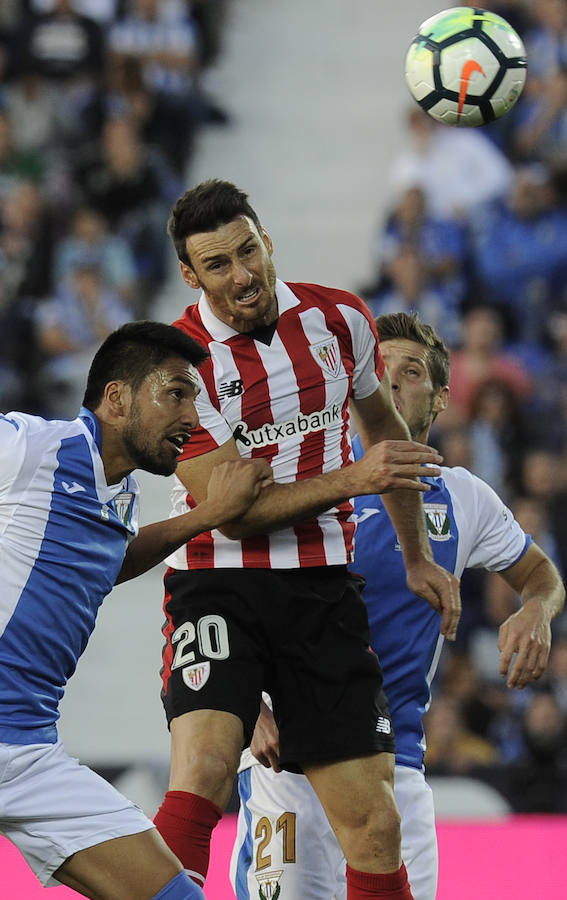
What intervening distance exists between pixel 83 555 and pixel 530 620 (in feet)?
4.47

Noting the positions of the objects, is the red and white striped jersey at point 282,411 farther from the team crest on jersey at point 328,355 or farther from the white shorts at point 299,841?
the white shorts at point 299,841

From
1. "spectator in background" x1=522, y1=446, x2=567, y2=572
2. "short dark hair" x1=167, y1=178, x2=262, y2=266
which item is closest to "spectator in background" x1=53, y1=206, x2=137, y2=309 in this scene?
"spectator in background" x1=522, y1=446, x2=567, y2=572

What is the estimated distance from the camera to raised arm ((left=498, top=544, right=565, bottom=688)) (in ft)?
12.8

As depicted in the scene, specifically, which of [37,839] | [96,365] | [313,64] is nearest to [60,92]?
[313,64]

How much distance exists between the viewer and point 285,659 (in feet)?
12.3

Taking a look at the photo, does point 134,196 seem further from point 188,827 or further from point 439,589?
point 188,827

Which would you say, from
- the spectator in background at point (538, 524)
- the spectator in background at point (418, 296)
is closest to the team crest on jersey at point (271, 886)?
the spectator in background at point (538, 524)

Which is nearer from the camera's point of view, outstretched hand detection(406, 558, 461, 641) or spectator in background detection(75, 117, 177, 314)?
outstretched hand detection(406, 558, 461, 641)

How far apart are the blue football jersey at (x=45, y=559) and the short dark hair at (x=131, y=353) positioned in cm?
15

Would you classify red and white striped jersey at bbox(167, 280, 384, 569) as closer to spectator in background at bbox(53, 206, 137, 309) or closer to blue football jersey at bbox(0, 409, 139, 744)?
blue football jersey at bbox(0, 409, 139, 744)

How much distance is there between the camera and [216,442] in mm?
3709

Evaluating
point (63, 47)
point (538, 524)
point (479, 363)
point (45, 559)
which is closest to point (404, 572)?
point (45, 559)

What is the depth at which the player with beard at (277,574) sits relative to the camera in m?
3.61

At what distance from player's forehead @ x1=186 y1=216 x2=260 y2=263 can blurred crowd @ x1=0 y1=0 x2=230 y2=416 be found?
5381mm
